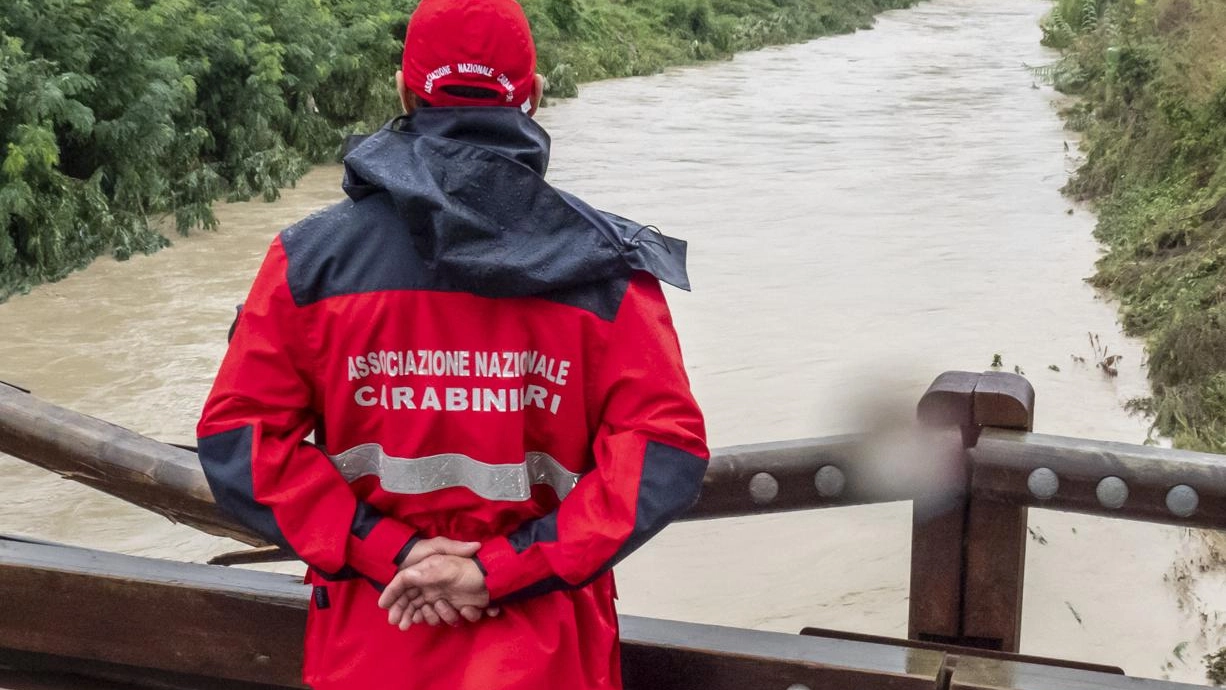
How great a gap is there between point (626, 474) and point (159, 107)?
1208 centimetres

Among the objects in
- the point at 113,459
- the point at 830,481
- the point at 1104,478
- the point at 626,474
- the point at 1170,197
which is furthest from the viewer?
the point at 1170,197

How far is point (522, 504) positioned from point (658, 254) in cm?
38

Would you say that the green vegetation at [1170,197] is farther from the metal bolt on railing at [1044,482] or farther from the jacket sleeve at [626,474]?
the jacket sleeve at [626,474]

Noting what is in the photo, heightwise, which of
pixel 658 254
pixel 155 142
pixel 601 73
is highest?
pixel 658 254

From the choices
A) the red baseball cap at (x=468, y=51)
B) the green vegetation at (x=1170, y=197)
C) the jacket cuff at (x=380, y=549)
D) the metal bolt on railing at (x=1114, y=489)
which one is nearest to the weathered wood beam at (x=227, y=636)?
the metal bolt on railing at (x=1114, y=489)

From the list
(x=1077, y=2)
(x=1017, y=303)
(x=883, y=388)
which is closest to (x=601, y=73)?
(x=1077, y=2)

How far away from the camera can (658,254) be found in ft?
6.37

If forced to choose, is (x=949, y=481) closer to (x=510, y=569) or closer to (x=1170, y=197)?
(x=510, y=569)

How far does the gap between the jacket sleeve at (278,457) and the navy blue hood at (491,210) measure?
0.62 feet

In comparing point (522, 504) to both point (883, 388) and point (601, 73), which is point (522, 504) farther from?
point (601, 73)

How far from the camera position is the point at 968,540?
8.51 ft

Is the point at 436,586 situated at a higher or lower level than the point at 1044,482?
higher

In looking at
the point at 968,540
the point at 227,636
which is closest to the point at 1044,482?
the point at 968,540

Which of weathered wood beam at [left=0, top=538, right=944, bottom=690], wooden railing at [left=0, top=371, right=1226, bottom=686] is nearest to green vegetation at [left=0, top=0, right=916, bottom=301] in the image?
wooden railing at [left=0, top=371, right=1226, bottom=686]
